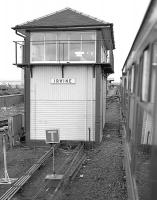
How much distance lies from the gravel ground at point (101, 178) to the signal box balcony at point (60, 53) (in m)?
3.75

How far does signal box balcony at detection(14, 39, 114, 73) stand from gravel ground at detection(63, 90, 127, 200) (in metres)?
3.75

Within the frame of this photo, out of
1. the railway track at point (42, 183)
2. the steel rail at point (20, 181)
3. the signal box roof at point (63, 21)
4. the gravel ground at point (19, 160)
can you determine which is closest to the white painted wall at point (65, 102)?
the gravel ground at point (19, 160)

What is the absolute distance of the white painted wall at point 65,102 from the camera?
14.0 m

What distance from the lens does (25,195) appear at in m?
7.94

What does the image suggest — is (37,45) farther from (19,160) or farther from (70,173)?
(70,173)

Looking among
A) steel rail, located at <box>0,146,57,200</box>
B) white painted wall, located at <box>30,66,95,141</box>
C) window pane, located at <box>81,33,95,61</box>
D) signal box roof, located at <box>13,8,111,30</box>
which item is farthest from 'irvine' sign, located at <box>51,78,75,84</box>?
steel rail, located at <box>0,146,57,200</box>

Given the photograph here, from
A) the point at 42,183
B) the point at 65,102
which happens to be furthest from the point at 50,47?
the point at 42,183

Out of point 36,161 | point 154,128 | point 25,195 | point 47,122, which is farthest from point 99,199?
point 47,122

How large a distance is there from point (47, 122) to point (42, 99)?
3.31 feet

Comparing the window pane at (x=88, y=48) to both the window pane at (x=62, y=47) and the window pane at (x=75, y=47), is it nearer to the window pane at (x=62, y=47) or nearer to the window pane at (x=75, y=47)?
the window pane at (x=75, y=47)

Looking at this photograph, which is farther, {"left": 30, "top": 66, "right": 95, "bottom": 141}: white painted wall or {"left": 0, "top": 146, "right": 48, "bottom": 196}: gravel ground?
{"left": 30, "top": 66, "right": 95, "bottom": 141}: white painted wall

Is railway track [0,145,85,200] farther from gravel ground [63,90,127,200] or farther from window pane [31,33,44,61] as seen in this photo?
window pane [31,33,44,61]

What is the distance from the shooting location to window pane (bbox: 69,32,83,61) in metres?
13.9

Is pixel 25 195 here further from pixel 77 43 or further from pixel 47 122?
pixel 77 43
